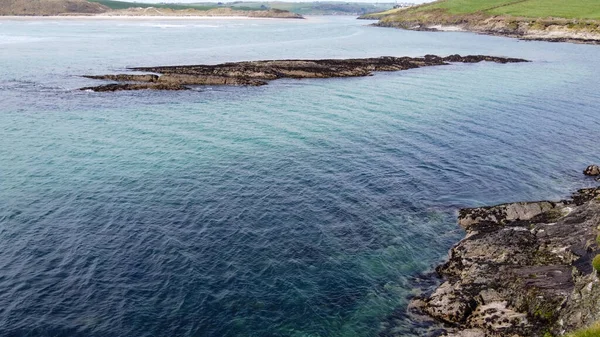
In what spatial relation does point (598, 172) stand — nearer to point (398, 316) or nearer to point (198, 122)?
point (398, 316)

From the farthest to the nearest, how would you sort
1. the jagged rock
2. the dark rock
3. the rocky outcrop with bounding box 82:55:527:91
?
the rocky outcrop with bounding box 82:55:527:91
the dark rock
the jagged rock

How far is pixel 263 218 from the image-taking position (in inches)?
1284

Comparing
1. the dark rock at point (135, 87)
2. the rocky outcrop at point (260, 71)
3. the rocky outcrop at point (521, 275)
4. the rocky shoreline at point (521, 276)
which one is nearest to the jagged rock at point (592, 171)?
the rocky outcrop at point (521, 275)

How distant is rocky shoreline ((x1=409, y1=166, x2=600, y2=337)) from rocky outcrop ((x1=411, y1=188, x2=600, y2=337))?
4 centimetres

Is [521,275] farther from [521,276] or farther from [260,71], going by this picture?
[260,71]

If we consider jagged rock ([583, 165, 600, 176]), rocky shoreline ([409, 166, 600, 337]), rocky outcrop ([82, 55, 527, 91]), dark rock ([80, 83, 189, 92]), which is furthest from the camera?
rocky outcrop ([82, 55, 527, 91])

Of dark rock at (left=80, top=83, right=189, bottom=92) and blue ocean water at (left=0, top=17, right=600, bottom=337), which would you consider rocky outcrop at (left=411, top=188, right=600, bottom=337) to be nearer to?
blue ocean water at (left=0, top=17, right=600, bottom=337)

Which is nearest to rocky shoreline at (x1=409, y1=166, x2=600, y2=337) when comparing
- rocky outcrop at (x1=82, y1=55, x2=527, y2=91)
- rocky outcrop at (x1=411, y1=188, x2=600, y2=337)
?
rocky outcrop at (x1=411, y1=188, x2=600, y2=337)

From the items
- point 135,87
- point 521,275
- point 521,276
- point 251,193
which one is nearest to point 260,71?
point 135,87

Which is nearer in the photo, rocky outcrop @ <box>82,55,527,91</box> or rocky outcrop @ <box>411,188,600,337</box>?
rocky outcrop @ <box>411,188,600,337</box>

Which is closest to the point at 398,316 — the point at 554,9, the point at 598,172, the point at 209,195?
the point at 209,195

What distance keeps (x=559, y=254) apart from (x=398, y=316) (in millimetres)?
11749

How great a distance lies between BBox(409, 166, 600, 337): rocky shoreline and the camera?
20.7 metres

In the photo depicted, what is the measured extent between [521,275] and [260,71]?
79.1m
